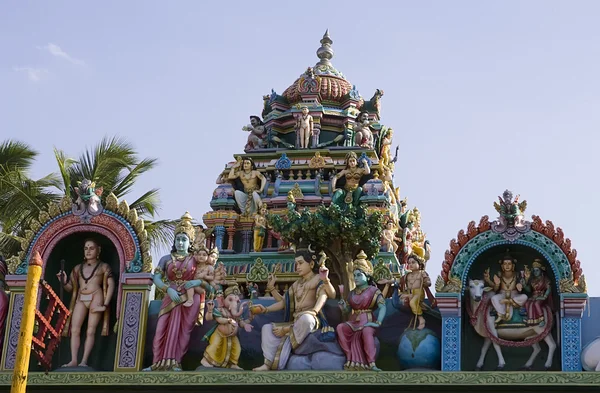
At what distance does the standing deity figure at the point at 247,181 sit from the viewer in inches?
1275

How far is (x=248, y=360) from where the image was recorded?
25.2m

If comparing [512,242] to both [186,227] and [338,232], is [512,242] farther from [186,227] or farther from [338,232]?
[186,227]

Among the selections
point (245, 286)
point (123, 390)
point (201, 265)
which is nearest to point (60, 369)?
point (123, 390)

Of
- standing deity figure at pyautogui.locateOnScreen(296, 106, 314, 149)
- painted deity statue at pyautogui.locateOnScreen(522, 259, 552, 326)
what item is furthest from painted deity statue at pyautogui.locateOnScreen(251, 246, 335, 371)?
standing deity figure at pyautogui.locateOnScreen(296, 106, 314, 149)

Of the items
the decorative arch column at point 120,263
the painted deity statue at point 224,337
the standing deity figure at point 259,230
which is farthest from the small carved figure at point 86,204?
the standing deity figure at point 259,230

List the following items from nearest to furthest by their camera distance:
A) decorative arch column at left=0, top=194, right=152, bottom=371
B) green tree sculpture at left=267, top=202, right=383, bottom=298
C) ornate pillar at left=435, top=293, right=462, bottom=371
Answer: ornate pillar at left=435, top=293, right=462, bottom=371 < decorative arch column at left=0, top=194, right=152, bottom=371 < green tree sculpture at left=267, top=202, right=383, bottom=298

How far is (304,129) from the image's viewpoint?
33.5 meters

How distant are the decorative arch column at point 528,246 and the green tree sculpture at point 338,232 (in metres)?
2.02

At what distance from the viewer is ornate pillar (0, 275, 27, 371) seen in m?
25.6

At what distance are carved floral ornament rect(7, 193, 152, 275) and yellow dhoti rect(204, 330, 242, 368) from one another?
178 centimetres

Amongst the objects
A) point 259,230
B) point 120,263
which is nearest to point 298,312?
point 120,263

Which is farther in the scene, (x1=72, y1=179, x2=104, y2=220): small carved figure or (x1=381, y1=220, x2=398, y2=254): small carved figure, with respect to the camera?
(x1=381, y1=220, x2=398, y2=254): small carved figure

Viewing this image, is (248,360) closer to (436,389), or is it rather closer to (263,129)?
(436,389)

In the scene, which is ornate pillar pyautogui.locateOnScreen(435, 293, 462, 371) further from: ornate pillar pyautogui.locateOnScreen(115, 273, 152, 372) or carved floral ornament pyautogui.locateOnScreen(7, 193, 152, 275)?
carved floral ornament pyautogui.locateOnScreen(7, 193, 152, 275)
